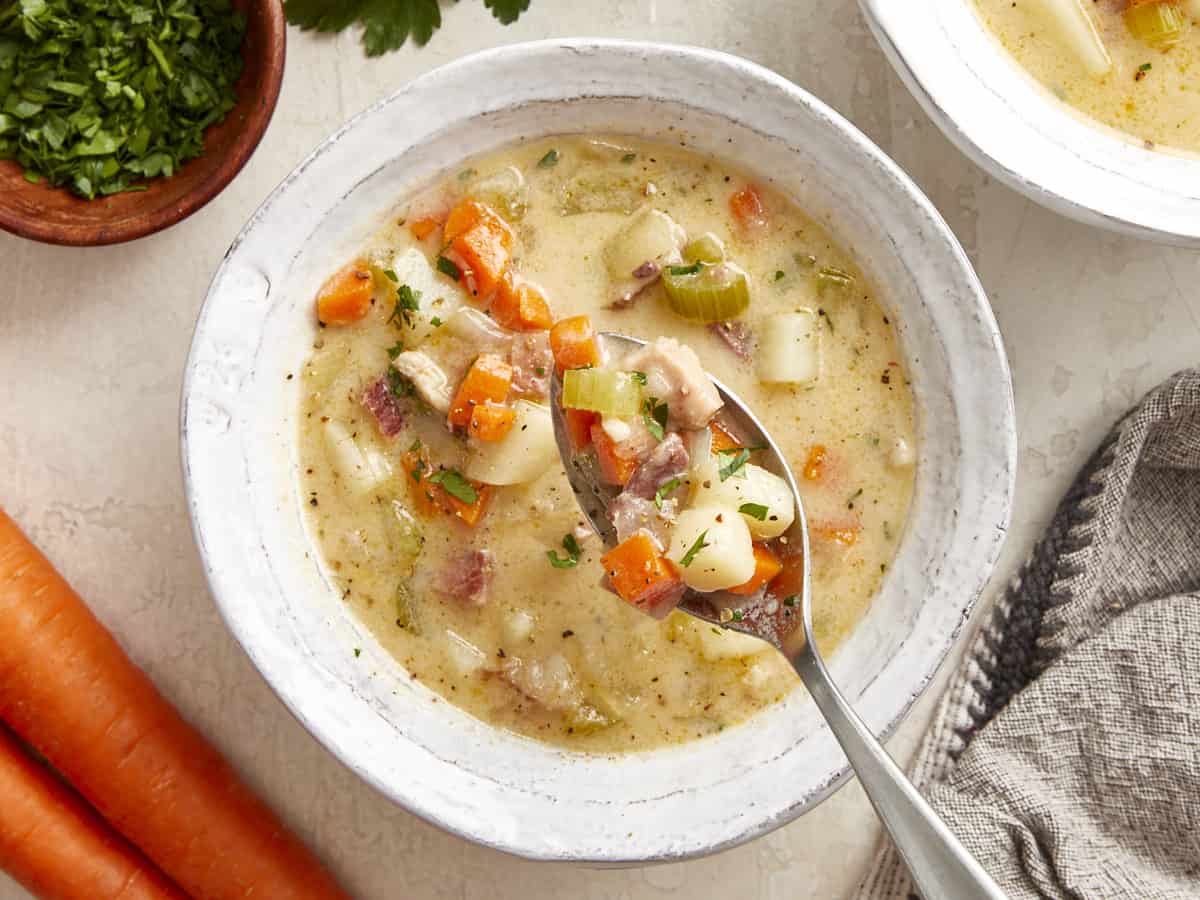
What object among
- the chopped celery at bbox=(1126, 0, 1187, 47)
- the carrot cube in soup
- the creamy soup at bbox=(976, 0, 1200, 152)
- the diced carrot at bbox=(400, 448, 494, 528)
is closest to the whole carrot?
the diced carrot at bbox=(400, 448, 494, 528)

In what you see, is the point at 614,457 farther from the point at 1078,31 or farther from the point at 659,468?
the point at 1078,31

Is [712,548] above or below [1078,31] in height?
below

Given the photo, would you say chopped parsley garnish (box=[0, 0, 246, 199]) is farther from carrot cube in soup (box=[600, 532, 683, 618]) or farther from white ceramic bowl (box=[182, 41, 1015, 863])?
carrot cube in soup (box=[600, 532, 683, 618])

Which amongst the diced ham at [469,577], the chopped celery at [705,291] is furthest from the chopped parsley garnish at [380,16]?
the diced ham at [469,577]

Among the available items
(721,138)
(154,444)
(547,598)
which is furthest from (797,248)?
(154,444)

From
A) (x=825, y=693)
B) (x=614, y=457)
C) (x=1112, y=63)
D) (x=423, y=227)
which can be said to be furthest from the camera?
(x=1112, y=63)

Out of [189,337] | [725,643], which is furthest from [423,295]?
[725,643]

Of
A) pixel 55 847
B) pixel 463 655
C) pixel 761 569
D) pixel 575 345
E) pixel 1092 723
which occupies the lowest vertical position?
pixel 55 847
